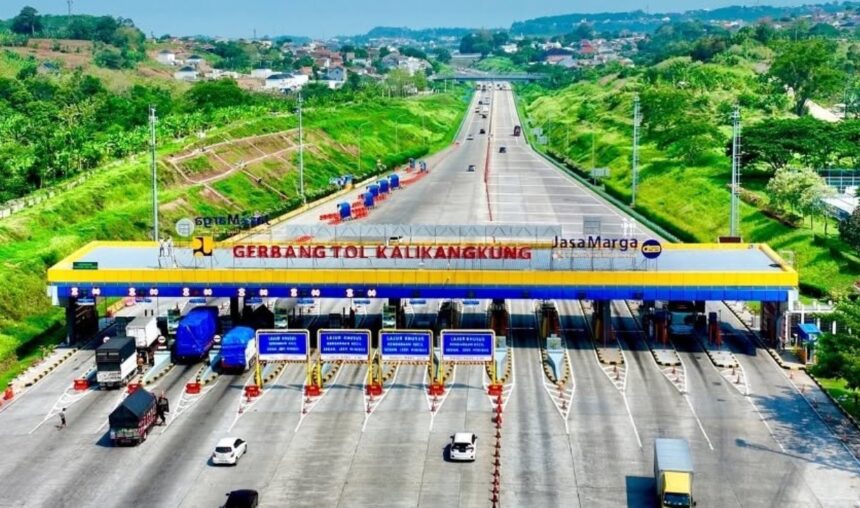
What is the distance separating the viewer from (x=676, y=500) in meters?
52.7

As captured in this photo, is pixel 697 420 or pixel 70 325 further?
pixel 70 325

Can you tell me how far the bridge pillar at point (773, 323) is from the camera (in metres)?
82.8

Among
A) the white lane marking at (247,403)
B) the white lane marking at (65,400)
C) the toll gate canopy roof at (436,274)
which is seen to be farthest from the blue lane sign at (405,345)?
the white lane marking at (65,400)

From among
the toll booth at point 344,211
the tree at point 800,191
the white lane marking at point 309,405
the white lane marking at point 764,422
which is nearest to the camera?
the white lane marking at point 764,422

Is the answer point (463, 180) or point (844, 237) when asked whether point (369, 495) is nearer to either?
point (844, 237)

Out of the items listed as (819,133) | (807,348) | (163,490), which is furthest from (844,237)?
(163,490)

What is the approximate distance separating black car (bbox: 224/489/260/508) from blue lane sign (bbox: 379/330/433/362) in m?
20.4

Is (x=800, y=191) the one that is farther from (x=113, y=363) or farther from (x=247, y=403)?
(x=113, y=363)

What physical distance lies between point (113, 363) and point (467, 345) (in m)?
25.5

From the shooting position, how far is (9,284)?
9450 centimetres

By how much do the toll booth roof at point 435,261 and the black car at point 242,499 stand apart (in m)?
30.8

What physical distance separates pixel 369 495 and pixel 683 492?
17004 millimetres

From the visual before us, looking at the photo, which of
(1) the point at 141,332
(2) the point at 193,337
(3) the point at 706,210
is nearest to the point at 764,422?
(2) the point at 193,337

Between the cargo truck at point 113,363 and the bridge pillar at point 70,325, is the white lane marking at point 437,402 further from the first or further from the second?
the bridge pillar at point 70,325
